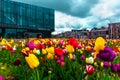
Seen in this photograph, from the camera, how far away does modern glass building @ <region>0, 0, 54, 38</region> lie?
6328 centimetres

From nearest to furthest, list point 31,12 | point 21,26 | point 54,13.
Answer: point 21,26, point 31,12, point 54,13

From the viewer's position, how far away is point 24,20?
68.2 m

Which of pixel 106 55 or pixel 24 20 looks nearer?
pixel 106 55

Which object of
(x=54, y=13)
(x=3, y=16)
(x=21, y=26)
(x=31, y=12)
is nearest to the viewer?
(x=3, y=16)

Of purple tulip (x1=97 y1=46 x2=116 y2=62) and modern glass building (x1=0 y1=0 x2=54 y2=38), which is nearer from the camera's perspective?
purple tulip (x1=97 y1=46 x2=116 y2=62)

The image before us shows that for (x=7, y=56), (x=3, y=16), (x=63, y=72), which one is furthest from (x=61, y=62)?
(x=3, y=16)

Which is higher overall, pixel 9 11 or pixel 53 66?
pixel 9 11

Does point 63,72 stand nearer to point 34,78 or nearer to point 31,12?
point 34,78

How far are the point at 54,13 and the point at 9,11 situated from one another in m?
17.4

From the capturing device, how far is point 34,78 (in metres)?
3.62

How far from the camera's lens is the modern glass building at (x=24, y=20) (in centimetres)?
6328

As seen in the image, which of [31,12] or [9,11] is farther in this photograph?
[31,12]

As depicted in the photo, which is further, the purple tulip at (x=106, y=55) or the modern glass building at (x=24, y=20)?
the modern glass building at (x=24, y=20)

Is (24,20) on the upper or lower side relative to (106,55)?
upper
